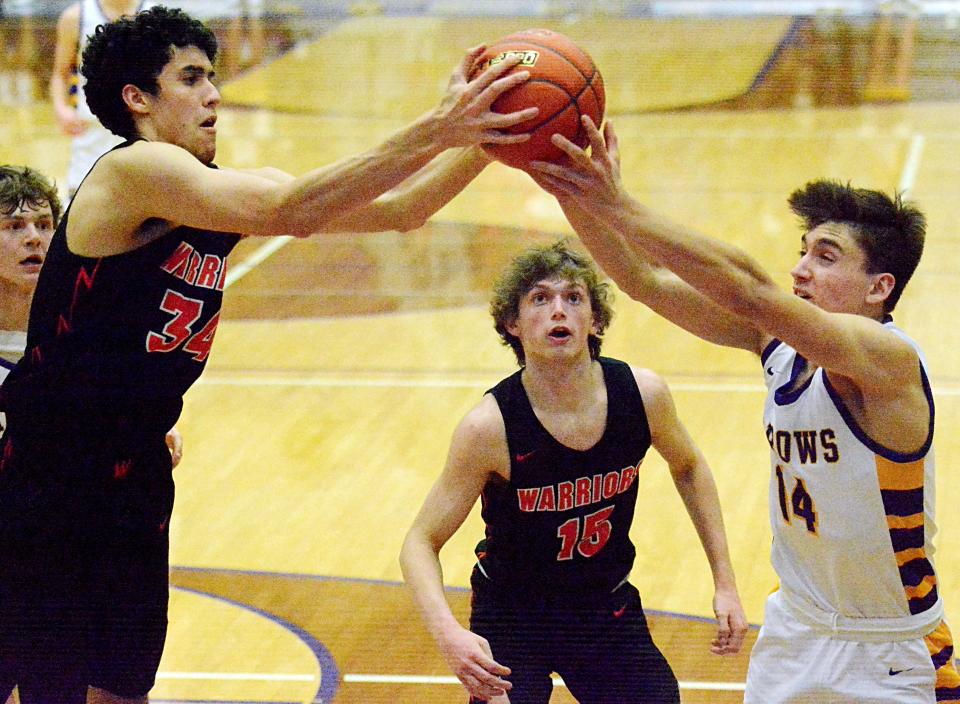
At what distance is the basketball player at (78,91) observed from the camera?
23.1ft

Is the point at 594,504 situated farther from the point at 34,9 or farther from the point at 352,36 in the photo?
the point at 34,9

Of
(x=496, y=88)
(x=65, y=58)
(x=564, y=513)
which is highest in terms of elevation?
(x=65, y=58)

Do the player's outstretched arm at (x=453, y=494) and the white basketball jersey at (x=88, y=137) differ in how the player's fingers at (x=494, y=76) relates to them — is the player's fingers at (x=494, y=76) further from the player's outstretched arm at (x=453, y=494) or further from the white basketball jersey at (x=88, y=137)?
the white basketball jersey at (x=88, y=137)

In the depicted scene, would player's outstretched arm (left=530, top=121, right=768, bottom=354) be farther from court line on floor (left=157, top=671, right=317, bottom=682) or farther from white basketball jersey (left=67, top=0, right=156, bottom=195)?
white basketball jersey (left=67, top=0, right=156, bottom=195)

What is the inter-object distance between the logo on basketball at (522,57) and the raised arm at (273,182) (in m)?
0.05

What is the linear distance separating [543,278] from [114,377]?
3.59 feet

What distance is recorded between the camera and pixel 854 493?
3.10 meters

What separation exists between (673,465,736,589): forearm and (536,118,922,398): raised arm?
2.52ft

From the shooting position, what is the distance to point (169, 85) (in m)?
3.22

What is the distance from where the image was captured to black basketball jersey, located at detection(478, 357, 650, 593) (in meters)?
3.45

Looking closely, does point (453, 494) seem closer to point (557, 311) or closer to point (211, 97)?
point (557, 311)

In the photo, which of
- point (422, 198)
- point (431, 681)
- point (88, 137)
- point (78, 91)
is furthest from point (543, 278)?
point (78, 91)

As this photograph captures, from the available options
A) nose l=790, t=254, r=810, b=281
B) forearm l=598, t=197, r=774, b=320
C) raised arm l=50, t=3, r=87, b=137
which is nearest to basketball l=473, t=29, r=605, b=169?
forearm l=598, t=197, r=774, b=320

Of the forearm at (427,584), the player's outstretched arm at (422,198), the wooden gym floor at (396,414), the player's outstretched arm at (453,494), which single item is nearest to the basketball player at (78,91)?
the wooden gym floor at (396,414)
